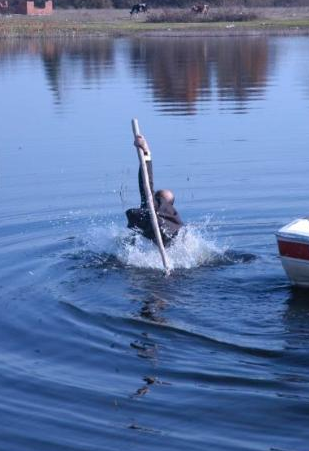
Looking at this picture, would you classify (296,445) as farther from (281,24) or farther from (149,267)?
(281,24)

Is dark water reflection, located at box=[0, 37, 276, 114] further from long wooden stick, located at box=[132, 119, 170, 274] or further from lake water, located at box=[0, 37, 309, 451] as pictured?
long wooden stick, located at box=[132, 119, 170, 274]

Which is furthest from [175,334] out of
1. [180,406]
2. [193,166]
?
[193,166]

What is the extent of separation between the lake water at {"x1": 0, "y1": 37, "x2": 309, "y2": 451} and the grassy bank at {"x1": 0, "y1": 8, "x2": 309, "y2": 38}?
1666 inches

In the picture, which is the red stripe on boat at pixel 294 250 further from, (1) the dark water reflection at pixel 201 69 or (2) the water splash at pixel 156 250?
(1) the dark water reflection at pixel 201 69

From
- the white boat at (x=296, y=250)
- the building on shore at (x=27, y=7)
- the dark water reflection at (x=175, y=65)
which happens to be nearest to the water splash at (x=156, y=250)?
the white boat at (x=296, y=250)

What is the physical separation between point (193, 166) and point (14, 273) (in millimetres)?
7585

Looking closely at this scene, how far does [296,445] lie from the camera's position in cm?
839

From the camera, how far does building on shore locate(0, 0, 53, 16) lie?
9094cm

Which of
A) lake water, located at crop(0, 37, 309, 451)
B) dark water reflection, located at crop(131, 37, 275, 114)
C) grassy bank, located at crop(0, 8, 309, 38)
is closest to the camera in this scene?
lake water, located at crop(0, 37, 309, 451)

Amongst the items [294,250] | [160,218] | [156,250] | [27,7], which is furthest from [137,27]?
[294,250]

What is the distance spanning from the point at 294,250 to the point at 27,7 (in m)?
82.5

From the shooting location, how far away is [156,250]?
45.3ft

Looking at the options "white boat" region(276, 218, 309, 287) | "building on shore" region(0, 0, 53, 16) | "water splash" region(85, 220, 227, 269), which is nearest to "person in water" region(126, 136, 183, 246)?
"water splash" region(85, 220, 227, 269)

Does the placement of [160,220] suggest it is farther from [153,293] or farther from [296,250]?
[296,250]
